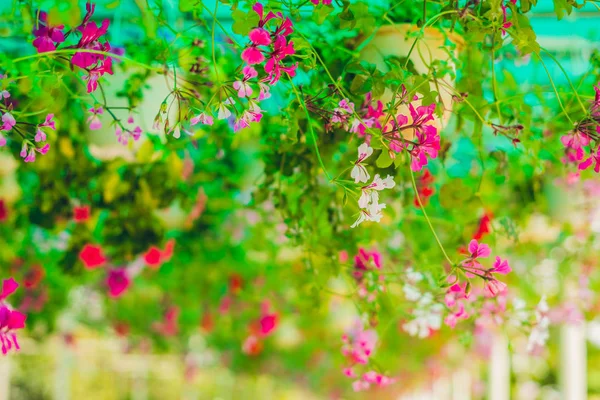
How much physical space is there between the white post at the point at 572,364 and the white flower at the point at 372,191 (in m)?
3.05

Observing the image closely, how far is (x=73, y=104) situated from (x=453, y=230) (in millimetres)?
995

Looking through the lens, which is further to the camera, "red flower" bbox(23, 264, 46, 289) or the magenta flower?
"red flower" bbox(23, 264, 46, 289)

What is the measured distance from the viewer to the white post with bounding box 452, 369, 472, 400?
5.98 metres

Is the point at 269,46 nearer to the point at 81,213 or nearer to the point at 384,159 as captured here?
the point at 384,159

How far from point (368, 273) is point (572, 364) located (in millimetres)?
2636

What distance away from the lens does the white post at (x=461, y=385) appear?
598 cm

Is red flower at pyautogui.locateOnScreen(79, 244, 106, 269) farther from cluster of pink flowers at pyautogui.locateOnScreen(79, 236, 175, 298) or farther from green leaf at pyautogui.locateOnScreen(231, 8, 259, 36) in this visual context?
green leaf at pyautogui.locateOnScreen(231, 8, 259, 36)

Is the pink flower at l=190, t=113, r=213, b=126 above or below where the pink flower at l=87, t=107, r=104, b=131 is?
below

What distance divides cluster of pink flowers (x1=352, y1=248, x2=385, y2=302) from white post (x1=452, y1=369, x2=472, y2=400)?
4561mm

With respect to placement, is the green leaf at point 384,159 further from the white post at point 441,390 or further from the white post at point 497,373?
the white post at point 441,390

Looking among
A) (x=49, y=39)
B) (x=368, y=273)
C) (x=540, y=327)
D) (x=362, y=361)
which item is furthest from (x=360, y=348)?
(x=49, y=39)

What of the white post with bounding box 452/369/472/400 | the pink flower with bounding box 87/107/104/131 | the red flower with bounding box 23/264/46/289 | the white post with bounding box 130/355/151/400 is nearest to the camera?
the pink flower with bounding box 87/107/104/131

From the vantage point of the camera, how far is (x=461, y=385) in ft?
19.9

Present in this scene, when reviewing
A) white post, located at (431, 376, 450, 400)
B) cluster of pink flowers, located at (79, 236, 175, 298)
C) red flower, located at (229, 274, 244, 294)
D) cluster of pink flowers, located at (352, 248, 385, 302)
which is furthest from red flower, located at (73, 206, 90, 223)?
white post, located at (431, 376, 450, 400)
